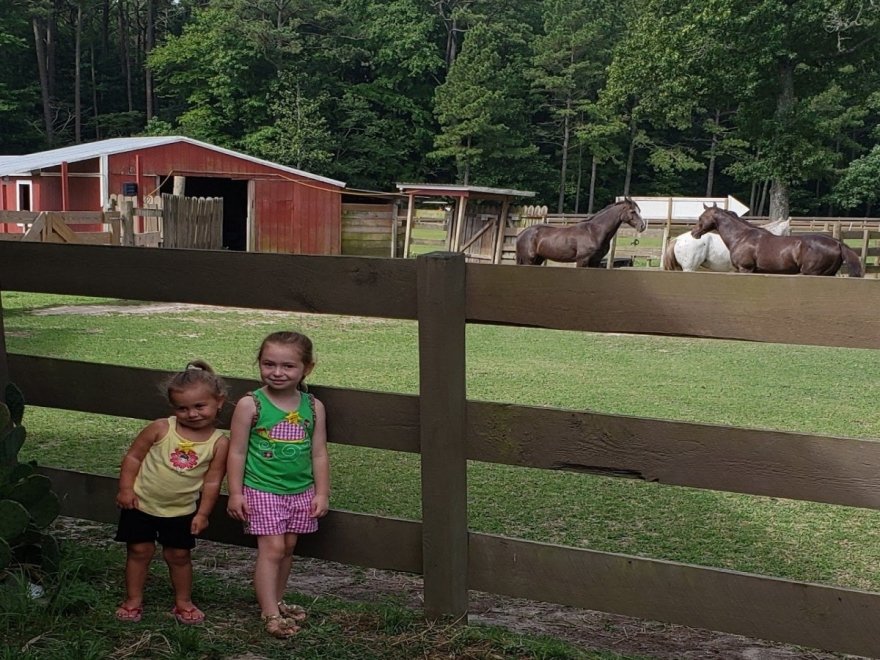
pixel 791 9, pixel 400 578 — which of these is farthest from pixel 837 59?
pixel 400 578

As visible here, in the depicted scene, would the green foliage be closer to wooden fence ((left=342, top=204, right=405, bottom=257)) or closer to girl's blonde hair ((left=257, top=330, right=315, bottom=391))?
wooden fence ((left=342, top=204, right=405, bottom=257))

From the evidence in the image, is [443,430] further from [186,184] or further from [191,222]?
[186,184]

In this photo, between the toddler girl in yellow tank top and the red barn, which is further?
the red barn

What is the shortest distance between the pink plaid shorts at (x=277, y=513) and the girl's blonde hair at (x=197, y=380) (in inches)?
13.1

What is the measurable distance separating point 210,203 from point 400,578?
19110 mm

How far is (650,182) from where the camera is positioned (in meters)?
63.5

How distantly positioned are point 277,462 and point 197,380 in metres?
→ 0.37

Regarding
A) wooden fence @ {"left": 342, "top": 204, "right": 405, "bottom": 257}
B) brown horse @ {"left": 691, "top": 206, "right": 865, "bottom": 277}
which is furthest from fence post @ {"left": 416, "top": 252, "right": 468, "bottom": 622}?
wooden fence @ {"left": 342, "top": 204, "right": 405, "bottom": 257}

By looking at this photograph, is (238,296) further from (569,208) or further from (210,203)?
(569,208)

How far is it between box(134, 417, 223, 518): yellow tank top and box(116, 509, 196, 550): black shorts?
2 cm

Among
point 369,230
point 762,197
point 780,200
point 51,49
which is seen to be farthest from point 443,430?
point 51,49

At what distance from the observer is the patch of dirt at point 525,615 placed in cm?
330

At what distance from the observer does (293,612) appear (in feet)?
10.4

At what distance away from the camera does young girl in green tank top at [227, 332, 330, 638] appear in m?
3.07
